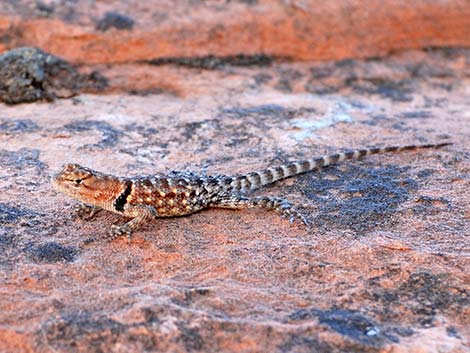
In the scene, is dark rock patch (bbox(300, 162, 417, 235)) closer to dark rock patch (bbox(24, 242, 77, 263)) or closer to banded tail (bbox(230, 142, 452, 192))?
banded tail (bbox(230, 142, 452, 192))

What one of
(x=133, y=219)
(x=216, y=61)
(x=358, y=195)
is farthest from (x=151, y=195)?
(x=216, y=61)

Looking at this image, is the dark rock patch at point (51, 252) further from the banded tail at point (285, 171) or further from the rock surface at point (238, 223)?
the banded tail at point (285, 171)

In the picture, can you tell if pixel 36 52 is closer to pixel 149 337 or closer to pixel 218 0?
pixel 218 0

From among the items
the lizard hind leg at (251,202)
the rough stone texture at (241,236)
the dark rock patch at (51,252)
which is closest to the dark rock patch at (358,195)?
the rough stone texture at (241,236)

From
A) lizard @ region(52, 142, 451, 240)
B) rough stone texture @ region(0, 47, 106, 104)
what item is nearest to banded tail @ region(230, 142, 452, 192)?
lizard @ region(52, 142, 451, 240)

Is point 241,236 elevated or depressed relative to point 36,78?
depressed

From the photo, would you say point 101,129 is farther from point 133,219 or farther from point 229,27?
point 229,27

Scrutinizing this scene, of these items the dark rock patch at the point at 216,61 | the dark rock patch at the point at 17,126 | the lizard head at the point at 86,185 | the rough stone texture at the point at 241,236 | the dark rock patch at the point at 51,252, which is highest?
the dark rock patch at the point at 216,61
